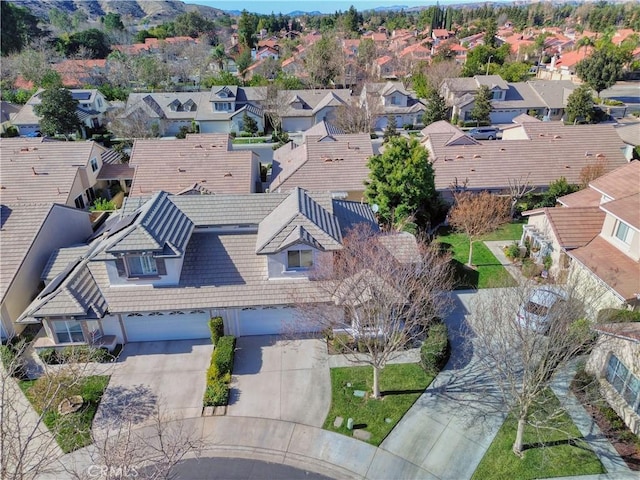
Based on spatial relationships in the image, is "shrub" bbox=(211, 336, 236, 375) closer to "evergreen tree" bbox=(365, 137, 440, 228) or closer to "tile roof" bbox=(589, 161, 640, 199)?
"evergreen tree" bbox=(365, 137, 440, 228)

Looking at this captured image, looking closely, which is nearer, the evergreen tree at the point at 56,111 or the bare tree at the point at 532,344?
the bare tree at the point at 532,344

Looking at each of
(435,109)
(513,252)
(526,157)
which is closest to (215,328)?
(513,252)

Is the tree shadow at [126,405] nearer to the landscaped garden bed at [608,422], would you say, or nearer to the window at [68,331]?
the window at [68,331]

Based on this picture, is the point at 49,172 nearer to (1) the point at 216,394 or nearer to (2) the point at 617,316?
(1) the point at 216,394

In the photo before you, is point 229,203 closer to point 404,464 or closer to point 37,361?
point 37,361

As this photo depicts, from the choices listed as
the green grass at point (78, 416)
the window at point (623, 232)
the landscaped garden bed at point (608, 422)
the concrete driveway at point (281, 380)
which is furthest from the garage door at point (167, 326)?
the window at point (623, 232)

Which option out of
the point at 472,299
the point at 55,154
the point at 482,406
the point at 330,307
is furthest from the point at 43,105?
the point at 482,406

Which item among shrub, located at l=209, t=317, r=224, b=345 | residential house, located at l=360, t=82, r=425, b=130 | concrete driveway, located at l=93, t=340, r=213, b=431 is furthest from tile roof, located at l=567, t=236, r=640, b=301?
residential house, located at l=360, t=82, r=425, b=130
